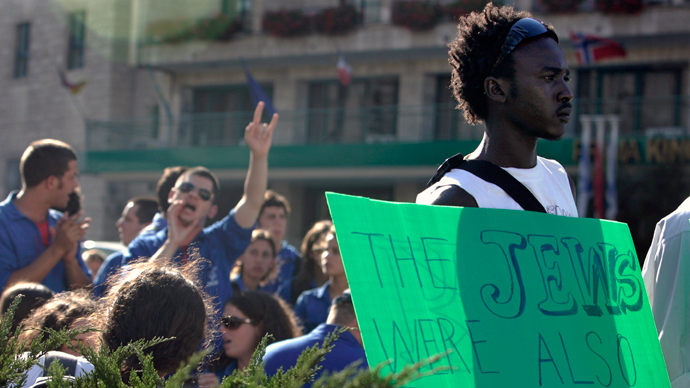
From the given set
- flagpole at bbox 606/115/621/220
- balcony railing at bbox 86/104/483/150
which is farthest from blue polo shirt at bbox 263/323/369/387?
balcony railing at bbox 86/104/483/150

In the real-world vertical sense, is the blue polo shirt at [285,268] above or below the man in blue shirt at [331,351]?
below

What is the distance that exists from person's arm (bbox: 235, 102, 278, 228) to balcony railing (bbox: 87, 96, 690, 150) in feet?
44.1

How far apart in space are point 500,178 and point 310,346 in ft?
5.14

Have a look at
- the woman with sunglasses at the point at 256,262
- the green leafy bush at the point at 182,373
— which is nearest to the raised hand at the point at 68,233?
the woman with sunglasses at the point at 256,262

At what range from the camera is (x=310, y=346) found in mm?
3195

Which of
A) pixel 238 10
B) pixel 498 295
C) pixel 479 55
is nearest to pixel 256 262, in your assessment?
pixel 479 55

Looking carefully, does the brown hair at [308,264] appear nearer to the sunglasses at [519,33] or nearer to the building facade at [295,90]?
the sunglasses at [519,33]

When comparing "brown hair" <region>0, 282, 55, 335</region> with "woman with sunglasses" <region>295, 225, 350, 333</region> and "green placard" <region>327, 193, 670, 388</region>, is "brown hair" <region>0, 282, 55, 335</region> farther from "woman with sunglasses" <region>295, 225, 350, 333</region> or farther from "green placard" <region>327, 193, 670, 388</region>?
"green placard" <region>327, 193, 670, 388</region>

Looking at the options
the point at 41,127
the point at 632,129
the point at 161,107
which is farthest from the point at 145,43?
the point at 632,129

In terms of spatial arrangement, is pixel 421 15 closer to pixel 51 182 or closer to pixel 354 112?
pixel 354 112

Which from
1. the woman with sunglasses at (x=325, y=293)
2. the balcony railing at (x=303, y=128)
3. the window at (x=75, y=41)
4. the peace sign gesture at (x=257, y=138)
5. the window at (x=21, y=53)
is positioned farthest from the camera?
the window at (x=21, y=53)

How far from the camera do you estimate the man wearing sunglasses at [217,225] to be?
3.80 metres

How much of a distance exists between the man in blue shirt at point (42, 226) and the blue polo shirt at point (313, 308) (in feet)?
4.52

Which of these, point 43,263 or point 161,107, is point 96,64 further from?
point 43,263
